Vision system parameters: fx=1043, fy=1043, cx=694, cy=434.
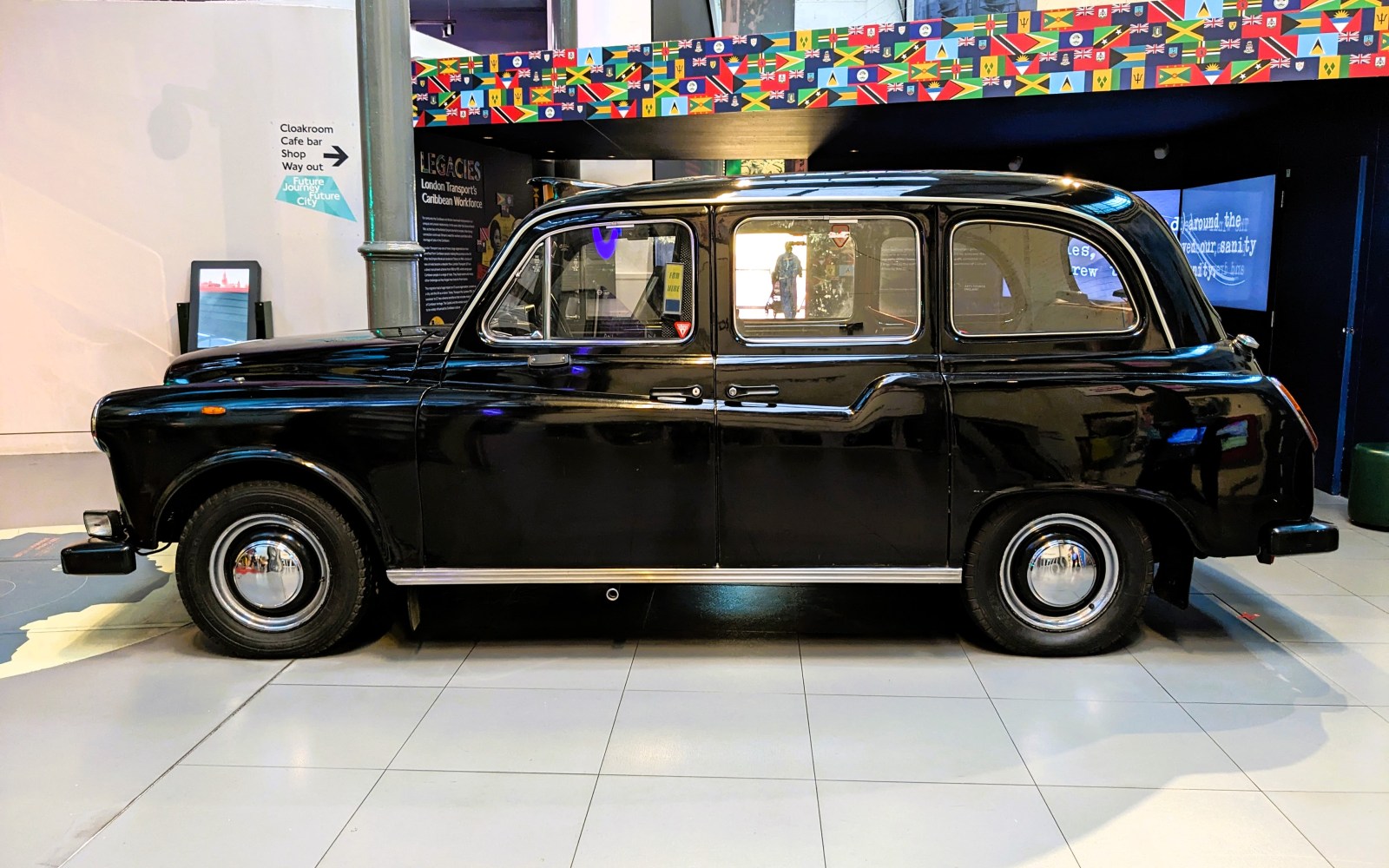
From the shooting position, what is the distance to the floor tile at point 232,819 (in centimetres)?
314

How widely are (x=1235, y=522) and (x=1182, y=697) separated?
0.80 meters

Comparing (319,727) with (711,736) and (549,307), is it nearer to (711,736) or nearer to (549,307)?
(711,736)

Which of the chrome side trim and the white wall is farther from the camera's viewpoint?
the white wall

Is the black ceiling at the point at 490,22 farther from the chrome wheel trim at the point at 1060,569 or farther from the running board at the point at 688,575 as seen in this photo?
the chrome wheel trim at the point at 1060,569

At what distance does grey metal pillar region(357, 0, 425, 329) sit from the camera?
620 cm

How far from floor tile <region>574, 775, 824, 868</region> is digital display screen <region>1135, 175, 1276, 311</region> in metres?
6.36

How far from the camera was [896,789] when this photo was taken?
3488 millimetres

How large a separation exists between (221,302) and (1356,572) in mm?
8332

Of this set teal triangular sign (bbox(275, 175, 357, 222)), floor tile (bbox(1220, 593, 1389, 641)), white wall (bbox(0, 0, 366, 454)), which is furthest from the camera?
teal triangular sign (bbox(275, 175, 357, 222))

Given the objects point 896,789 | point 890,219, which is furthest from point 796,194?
point 896,789

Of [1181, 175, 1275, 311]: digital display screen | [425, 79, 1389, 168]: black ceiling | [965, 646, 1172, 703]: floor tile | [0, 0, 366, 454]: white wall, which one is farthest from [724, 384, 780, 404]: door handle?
[0, 0, 366, 454]: white wall

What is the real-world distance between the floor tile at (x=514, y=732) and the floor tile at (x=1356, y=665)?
300cm

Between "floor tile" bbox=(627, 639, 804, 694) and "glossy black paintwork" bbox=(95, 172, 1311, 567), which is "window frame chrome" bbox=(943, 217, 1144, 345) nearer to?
"glossy black paintwork" bbox=(95, 172, 1311, 567)

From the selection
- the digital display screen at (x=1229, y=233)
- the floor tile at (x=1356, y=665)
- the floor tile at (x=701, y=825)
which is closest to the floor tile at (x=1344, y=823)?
the floor tile at (x=1356, y=665)
